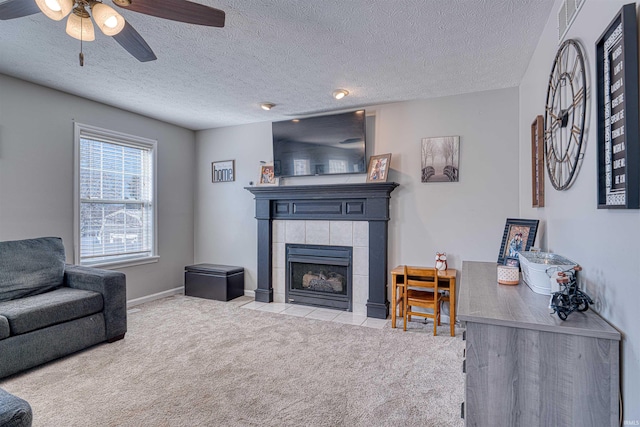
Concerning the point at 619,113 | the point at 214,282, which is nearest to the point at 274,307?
the point at 214,282

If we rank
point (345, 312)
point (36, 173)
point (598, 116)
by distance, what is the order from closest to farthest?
1. point (598, 116)
2. point (36, 173)
3. point (345, 312)

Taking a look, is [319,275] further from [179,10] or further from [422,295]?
[179,10]

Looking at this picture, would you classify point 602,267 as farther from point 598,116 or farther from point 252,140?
point 252,140

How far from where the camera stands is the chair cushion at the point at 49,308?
7.74ft

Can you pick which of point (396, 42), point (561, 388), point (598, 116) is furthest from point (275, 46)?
point (561, 388)

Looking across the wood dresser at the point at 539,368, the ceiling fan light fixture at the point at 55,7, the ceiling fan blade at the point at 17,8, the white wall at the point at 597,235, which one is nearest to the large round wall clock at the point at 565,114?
the white wall at the point at 597,235

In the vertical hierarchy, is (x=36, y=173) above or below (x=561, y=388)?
above

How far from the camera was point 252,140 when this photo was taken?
4.65 metres

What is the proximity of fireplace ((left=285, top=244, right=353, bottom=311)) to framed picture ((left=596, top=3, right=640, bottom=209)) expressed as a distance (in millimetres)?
2917

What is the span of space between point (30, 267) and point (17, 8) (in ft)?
7.38

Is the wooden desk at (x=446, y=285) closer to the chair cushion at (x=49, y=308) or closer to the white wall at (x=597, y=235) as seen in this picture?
the white wall at (x=597, y=235)

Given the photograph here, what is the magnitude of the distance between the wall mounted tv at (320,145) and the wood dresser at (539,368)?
2.79 metres

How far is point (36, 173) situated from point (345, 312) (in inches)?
143

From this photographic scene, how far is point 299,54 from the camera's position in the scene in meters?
2.58
